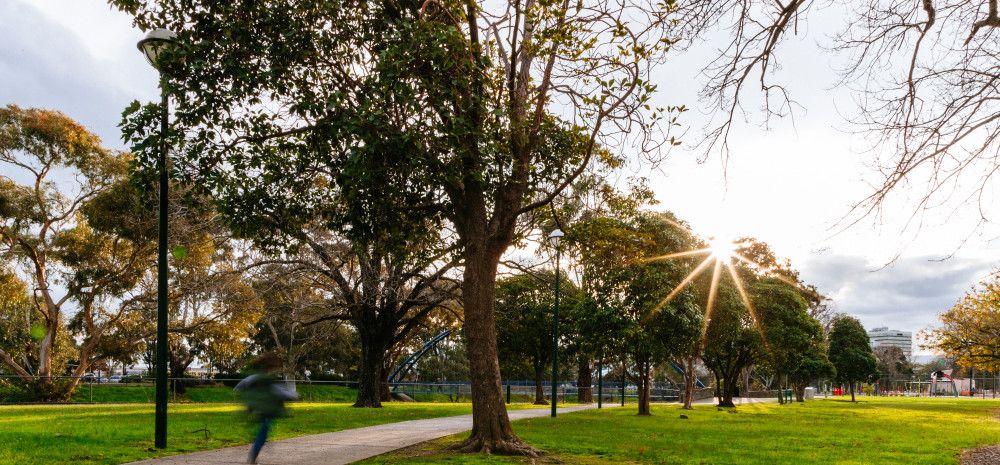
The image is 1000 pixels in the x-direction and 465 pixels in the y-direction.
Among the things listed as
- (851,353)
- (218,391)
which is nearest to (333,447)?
(218,391)

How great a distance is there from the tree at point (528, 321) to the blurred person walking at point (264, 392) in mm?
23499

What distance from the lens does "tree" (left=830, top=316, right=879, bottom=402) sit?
5878 cm

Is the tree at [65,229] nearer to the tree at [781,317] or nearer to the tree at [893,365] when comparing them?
the tree at [781,317]

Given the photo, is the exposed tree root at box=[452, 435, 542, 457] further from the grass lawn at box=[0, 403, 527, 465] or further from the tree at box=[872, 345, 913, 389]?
the tree at box=[872, 345, 913, 389]

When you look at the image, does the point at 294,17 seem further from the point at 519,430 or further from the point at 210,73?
the point at 519,430

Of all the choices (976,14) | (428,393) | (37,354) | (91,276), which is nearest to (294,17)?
(976,14)

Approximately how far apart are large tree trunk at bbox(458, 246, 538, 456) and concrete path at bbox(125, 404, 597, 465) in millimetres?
1645

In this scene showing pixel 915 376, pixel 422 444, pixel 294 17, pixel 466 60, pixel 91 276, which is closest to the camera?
pixel 466 60

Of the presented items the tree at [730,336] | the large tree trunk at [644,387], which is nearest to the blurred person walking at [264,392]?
the large tree trunk at [644,387]

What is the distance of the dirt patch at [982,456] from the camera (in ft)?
40.2

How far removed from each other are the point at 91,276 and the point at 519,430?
72.7 ft

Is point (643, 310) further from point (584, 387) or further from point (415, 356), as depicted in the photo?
point (415, 356)

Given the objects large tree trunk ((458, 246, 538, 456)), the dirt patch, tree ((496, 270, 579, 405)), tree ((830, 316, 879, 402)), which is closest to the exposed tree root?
large tree trunk ((458, 246, 538, 456))

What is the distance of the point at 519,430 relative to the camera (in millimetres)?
17250
